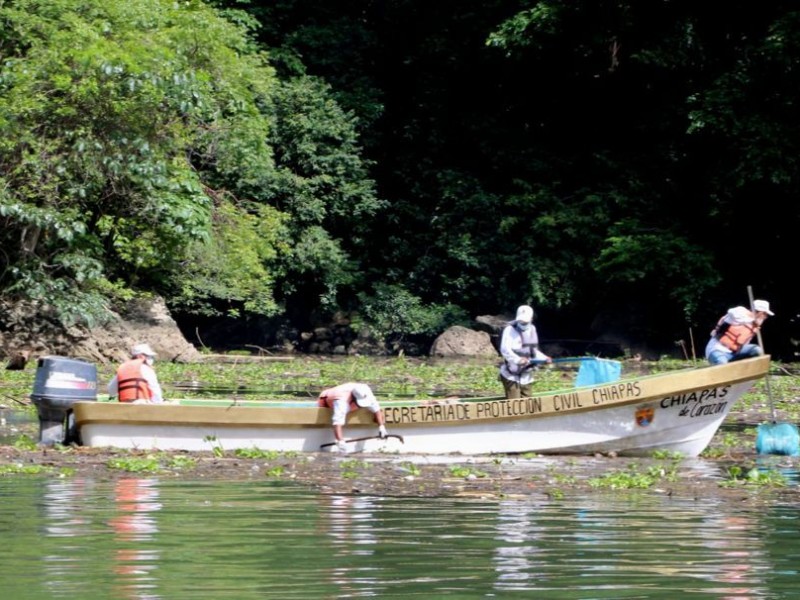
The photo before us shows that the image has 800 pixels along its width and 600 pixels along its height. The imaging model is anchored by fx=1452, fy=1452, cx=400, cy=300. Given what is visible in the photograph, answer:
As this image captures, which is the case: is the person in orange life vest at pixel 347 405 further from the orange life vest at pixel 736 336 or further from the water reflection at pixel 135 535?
the orange life vest at pixel 736 336

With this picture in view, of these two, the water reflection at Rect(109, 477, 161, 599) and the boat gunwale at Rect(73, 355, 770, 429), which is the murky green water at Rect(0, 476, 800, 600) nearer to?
the water reflection at Rect(109, 477, 161, 599)

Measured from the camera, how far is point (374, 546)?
10805 mm

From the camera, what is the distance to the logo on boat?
1744cm

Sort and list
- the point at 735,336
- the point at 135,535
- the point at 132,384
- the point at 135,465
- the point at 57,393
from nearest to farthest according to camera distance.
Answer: the point at 135,535
the point at 135,465
the point at 57,393
the point at 132,384
the point at 735,336

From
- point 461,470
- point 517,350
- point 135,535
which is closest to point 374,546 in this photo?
point 135,535

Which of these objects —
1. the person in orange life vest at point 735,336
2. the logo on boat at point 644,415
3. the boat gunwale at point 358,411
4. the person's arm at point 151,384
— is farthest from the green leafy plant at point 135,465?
the person in orange life vest at point 735,336

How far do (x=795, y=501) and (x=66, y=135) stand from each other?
68.1 feet

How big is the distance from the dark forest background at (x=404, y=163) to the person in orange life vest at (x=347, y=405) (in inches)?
573

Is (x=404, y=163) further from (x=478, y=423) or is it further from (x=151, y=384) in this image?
(x=478, y=423)

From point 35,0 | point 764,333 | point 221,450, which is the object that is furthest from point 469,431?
point 764,333

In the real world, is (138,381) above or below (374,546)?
above

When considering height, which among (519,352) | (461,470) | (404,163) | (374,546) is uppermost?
(404,163)

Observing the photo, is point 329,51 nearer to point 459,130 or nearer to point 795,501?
point 459,130

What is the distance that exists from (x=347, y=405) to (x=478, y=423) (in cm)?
160
